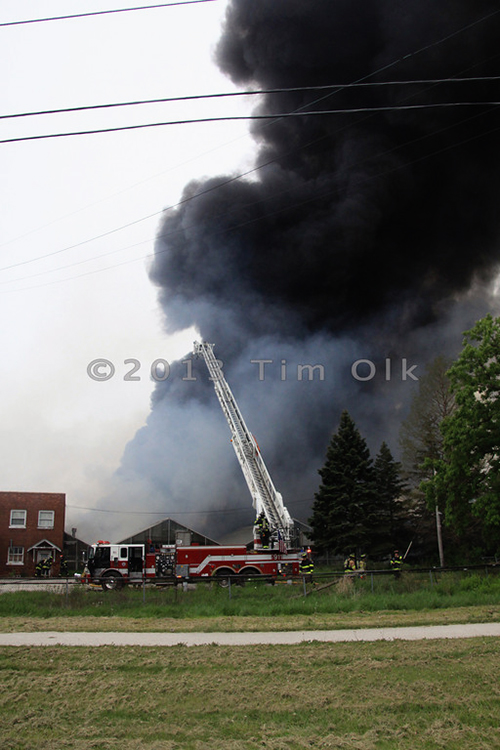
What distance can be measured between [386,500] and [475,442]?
19562 mm

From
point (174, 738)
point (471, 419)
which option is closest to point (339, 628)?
point (174, 738)

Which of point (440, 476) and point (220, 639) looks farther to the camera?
point (440, 476)

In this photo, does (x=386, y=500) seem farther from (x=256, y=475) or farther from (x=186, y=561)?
(x=186, y=561)

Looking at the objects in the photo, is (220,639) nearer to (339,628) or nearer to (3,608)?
(339,628)

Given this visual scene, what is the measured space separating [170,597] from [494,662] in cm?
1110

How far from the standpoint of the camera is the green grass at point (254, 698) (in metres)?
5.86

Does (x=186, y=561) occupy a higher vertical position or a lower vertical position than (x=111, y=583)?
higher

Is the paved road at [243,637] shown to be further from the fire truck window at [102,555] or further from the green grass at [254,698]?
the fire truck window at [102,555]

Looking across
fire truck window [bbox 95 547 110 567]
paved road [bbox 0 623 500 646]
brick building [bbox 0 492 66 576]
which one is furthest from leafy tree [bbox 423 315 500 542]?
brick building [bbox 0 492 66 576]

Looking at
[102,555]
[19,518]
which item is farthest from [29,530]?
[102,555]

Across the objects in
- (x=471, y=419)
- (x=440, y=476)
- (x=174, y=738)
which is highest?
(x=471, y=419)

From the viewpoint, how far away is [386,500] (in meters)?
41.1

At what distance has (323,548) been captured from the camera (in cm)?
3912

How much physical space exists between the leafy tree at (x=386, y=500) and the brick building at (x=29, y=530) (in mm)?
19255
